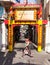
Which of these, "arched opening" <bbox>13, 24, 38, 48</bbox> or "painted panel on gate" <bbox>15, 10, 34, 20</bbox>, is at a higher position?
"painted panel on gate" <bbox>15, 10, 34, 20</bbox>

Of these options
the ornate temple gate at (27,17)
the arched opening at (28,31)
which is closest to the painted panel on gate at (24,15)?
the ornate temple gate at (27,17)

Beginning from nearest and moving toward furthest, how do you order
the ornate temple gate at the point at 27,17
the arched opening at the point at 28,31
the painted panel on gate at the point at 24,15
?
the ornate temple gate at the point at 27,17
the painted panel on gate at the point at 24,15
the arched opening at the point at 28,31

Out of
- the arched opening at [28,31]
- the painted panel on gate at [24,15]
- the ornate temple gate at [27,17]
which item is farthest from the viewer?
the arched opening at [28,31]

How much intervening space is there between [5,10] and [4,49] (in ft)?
11.6

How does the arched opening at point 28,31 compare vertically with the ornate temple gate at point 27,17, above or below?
below

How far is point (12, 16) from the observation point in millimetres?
27047

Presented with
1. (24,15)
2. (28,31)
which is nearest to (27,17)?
(24,15)

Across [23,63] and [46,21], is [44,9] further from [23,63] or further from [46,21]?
[23,63]

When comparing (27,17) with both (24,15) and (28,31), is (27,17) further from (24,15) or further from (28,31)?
(28,31)

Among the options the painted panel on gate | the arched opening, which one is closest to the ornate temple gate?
the painted panel on gate

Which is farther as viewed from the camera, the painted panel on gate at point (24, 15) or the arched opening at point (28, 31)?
the arched opening at point (28, 31)

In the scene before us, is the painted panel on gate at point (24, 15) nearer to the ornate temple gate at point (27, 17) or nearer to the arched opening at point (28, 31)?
the ornate temple gate at point (27, 17)

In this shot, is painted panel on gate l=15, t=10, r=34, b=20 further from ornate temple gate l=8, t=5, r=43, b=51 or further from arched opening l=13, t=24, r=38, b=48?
arched opening l=13, t=24, r=38, b=48

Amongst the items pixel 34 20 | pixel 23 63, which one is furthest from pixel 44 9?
pixel 23 63
